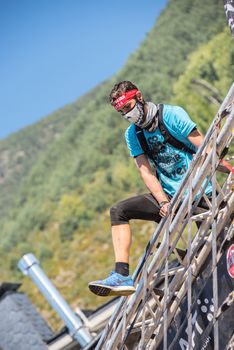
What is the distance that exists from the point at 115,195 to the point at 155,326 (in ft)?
125

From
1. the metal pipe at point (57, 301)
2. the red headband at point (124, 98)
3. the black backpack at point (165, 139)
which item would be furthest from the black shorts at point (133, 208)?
the metal pipe at point (57, 301)

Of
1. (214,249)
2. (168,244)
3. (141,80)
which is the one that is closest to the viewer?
(214,249)

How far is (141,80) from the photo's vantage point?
55719 millimetres

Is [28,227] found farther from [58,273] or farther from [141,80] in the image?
Result: [141,80]

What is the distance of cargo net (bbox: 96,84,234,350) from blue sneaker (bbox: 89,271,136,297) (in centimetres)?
29

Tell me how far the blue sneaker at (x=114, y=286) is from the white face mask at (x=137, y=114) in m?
1.29

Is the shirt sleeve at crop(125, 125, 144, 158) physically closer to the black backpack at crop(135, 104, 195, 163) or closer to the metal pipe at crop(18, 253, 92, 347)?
the black backpack at crop(135, 104, 195, 163)

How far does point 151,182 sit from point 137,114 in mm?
608

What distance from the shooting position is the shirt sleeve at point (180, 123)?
6.00 metres

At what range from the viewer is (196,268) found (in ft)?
19.8

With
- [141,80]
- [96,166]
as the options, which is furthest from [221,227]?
[141,80]

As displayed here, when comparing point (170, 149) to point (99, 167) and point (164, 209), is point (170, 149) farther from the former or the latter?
point (99, 167)

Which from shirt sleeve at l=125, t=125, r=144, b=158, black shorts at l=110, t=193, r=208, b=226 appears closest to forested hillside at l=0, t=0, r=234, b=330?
shirt sleeve at l=125, t=125, r=144, b=158

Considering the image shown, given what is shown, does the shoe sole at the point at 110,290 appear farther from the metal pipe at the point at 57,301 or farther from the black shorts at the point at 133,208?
the metal pipe at the point at 57,301
